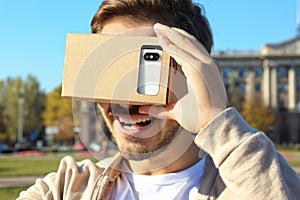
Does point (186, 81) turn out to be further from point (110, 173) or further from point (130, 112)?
point (110, 173)

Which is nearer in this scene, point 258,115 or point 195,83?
point 195,83

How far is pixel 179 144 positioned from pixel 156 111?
16cm

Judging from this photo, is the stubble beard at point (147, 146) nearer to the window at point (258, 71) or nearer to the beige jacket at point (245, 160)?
the beige jacket at point (245, 160)

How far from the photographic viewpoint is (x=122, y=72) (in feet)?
3.33

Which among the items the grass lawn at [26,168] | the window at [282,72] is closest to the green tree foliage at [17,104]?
the grass lawn at [26,168]

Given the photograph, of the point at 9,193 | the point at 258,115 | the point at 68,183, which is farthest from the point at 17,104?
the point at 68,183

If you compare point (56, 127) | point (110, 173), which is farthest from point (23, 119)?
point (110, 173)

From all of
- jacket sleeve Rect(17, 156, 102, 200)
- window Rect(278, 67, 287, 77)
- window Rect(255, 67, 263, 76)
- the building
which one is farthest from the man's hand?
window Rect(278, 67, 287, 77)

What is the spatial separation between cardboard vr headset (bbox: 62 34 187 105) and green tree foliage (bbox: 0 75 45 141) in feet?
138

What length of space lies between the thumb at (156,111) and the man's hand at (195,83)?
20 mm

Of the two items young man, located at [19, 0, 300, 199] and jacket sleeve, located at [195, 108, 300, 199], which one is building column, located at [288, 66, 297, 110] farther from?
jacket sleeve, located at [195, 108, 300, 199]

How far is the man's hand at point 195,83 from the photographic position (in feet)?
3.26

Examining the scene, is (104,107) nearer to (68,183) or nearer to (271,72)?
(68,183)

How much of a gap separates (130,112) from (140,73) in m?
0.12
